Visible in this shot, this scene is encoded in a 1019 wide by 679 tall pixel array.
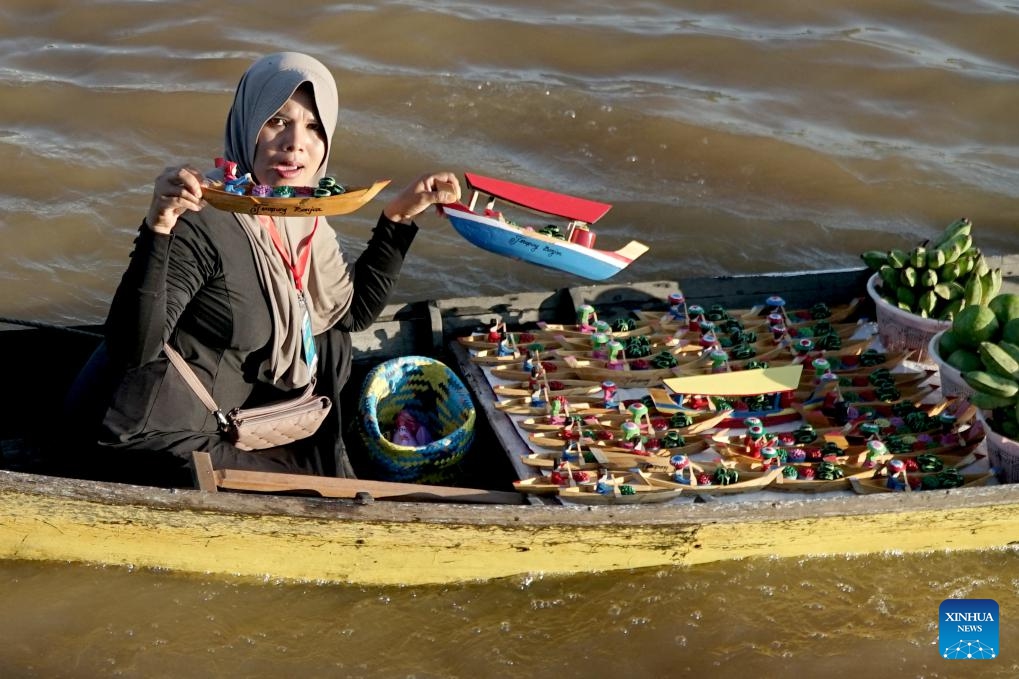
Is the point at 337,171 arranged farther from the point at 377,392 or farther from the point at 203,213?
the point at 203,213

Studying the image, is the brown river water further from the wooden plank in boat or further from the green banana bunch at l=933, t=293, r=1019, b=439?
the green banana bunch at l=933, t=293, r=1019, b=439

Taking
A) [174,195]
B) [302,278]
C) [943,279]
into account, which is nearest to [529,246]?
[302,278]

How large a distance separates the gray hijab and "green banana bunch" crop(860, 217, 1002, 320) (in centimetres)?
215

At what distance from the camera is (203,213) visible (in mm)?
3447

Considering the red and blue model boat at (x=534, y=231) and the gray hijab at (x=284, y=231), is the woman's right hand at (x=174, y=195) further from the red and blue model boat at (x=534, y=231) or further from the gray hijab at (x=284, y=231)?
the red and blue model boat at (x=534, y=231)

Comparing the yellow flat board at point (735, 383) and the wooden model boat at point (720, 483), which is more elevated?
the yellow flat board at point (735, 383)

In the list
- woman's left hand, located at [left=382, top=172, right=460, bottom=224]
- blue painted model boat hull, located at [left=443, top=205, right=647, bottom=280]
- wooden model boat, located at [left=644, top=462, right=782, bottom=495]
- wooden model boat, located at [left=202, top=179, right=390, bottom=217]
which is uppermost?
wooden model boat, located at [left=202, top=179, right=390, bottom=217]

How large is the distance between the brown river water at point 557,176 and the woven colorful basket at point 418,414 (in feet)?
1.37

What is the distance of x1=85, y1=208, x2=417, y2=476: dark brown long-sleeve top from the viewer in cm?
326

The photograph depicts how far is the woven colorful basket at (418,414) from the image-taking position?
160 inches

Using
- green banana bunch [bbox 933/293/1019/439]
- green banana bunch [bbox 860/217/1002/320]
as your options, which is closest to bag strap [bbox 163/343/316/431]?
green banana bunch [bbox 933/293/1019/439]

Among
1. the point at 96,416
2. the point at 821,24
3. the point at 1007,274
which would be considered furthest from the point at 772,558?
the point at 821,24

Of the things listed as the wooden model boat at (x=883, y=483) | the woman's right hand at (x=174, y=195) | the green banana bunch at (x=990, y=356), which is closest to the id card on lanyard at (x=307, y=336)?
the woman's right hand at (x=174, y=195)

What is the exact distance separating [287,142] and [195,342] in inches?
26.0
